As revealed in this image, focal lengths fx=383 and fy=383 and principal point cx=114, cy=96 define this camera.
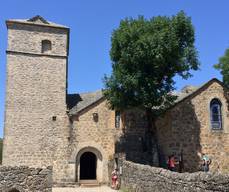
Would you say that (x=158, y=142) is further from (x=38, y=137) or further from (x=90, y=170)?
(x=38, y=137)

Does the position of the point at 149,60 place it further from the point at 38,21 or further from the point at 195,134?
A: the point at 38,21

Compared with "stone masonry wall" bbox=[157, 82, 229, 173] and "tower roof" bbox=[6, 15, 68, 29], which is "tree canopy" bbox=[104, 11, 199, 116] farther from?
"tower roof" bbox=[6, 15, 68, 29]

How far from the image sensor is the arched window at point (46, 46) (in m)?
29.1

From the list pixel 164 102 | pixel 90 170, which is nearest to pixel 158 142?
pixel 164 102

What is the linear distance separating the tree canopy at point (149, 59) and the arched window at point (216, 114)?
3.90 m

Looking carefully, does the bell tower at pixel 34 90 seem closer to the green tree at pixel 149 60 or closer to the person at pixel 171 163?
the green tree at pixel 149 60

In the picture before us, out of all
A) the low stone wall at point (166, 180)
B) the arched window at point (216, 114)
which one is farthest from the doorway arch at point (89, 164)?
the arched window at point (216, 114)

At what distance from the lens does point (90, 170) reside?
30406 mm

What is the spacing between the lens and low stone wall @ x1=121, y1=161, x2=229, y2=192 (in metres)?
10.0

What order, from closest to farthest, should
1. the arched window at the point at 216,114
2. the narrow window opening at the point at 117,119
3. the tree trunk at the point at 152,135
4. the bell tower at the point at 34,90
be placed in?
1. the tree trunk at the point at 152,135
2. the bell tower at the point at 34,90
3. the arched window at the point at 216,114
4. the narrow window opening at the point at 117,119

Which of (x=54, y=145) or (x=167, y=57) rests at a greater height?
(x=167, y=57)

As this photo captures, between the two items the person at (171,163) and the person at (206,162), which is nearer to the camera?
the person at (171,163)

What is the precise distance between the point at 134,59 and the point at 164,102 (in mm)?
3515

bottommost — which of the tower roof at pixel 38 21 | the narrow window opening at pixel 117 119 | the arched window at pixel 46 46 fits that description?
the narrow window opening at pixel 117 119
